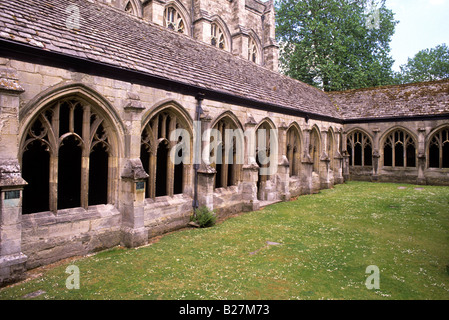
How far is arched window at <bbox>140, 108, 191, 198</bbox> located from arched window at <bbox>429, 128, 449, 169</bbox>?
18.3 metres

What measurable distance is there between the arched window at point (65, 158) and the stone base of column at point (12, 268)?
1.11 meters

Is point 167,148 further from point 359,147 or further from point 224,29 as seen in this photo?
point 359,147

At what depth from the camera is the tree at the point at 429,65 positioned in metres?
39.0

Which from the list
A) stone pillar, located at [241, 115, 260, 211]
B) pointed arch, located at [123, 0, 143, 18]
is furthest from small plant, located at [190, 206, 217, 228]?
pointed arch, located at [123, 0, 143, 18]

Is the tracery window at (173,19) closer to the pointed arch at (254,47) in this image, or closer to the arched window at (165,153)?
the pointed arch at (254,47)

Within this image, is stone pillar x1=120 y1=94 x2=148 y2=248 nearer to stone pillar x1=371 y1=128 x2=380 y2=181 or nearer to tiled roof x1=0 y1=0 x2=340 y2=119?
tiled roof x1=0 y1=0 x2=340 y2=119

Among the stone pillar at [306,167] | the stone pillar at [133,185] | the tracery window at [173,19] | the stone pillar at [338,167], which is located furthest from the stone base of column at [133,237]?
the stone pillar at [338,167]

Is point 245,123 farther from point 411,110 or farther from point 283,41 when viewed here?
point 283,41

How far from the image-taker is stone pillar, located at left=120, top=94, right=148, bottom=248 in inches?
294

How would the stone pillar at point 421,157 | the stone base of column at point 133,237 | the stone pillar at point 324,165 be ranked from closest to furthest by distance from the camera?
the stone base of column at point 133,237
the stone pillar at point 324,165
the stone pillar at point 421,157

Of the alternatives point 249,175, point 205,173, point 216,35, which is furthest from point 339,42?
point 205,173

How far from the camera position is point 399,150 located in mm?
21141

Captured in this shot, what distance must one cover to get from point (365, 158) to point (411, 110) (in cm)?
458
